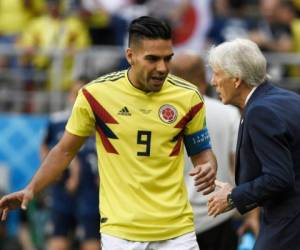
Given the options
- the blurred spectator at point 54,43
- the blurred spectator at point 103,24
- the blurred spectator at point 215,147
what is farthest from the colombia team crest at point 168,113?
the blurred spectator at point 103,24

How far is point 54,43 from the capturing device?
640 inches

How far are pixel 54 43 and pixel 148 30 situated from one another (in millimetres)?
8805

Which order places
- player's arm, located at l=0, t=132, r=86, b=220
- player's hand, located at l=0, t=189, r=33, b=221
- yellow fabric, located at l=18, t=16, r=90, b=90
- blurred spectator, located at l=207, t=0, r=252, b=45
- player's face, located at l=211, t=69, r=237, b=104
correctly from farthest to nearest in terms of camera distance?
yellow fabric, located at l=18, t=16, r=90, b=90 < blurred spectator, located at l=207, t=0, r=252, b=45 < player's arm, located at l=0, t=132, r=86, b=220 < player's hand, located at l=0, t=189, r=33, b=221 < player's face, located at l=211, t=69, r=237, b=104

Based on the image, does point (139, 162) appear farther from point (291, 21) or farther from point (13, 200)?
point (291, 21)

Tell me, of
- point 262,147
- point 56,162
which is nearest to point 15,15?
point 56,162

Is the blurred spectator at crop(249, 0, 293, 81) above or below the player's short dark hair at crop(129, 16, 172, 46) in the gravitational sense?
below

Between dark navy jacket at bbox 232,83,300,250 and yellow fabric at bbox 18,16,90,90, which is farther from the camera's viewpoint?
yellow fabric at bbox 18,16,90,90

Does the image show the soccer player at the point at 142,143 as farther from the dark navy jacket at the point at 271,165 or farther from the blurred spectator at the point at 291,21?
the blurred spectator at the point at 291,21

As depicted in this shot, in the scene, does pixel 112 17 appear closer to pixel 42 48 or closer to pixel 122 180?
pixel 42 48

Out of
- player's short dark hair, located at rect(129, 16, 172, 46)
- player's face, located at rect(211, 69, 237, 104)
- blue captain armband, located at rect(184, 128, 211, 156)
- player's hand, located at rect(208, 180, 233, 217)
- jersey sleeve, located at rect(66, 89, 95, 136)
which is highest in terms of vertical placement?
player's short dark hair, located at rect(129, 16, 172, 46)

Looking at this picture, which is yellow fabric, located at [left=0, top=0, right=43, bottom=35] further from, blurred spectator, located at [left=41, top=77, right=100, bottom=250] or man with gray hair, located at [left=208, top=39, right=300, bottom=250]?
man with gray hair, located at [left=208, top=39, right=300, bottom=250]

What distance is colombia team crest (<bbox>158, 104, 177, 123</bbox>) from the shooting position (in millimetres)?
7630

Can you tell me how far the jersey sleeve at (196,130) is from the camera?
7719 millimetres

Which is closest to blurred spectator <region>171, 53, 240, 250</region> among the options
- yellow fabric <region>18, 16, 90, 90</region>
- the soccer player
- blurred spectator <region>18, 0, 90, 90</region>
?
the soccer player
